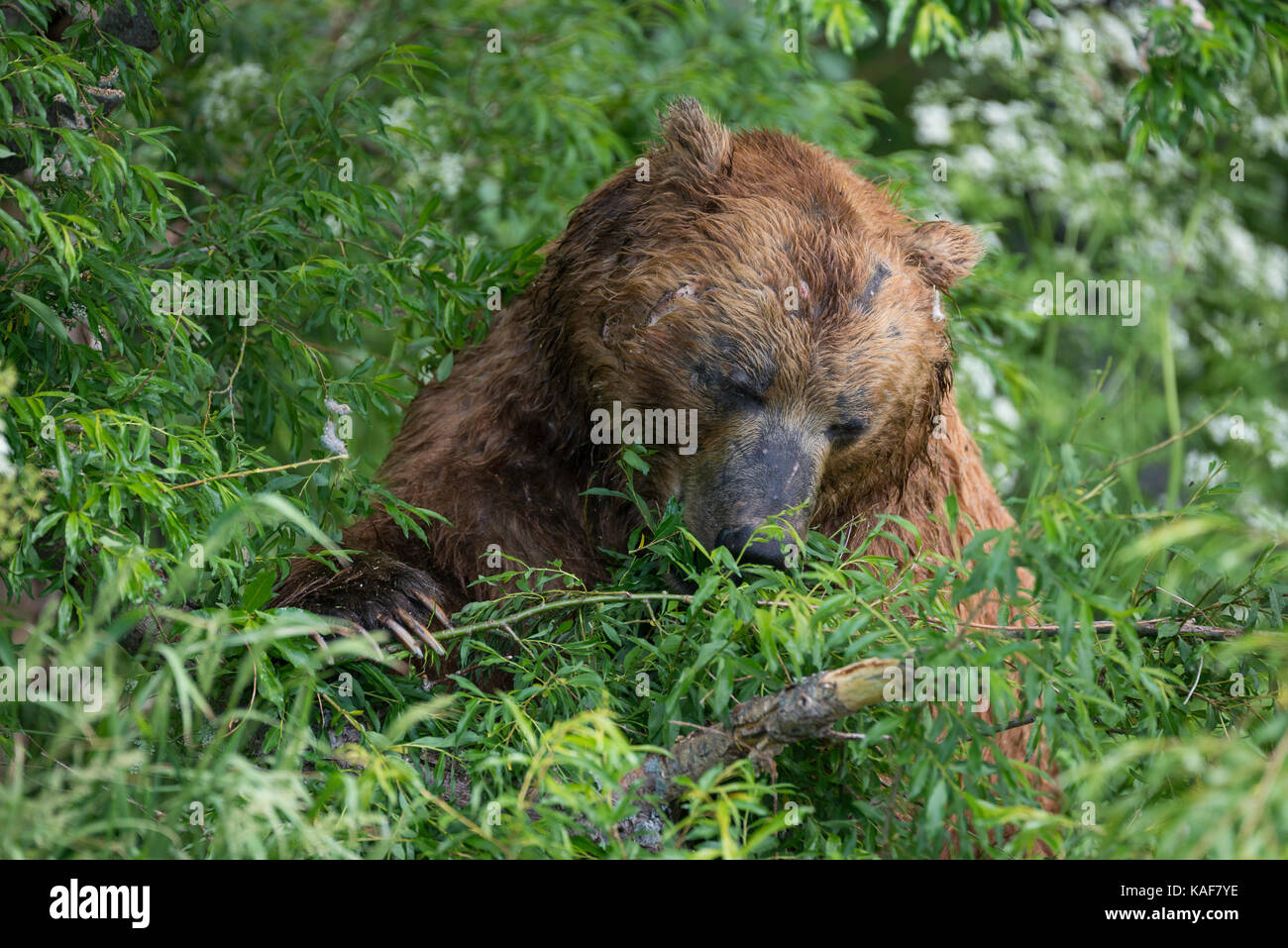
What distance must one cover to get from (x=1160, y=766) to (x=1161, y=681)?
3.72 feet

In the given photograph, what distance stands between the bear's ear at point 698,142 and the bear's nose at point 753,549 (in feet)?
4.48

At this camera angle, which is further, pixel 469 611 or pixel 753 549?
pixel 469 611

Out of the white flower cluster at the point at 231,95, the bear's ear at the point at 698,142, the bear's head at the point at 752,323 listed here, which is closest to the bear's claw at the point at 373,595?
the bear's head at the point at 752,323

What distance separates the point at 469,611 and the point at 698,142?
72.4 inches

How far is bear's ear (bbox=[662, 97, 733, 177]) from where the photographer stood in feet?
14.6

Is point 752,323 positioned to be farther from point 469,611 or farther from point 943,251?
point 469,611

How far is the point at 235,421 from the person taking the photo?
4406 mm

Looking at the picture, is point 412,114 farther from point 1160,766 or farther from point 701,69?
point 1160,766

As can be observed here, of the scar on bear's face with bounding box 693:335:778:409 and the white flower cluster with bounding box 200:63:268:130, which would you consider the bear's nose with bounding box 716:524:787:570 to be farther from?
the white flower cluster with bounding box 200:63:268:130

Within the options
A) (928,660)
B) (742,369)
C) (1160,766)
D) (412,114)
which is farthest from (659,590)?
(412,114)

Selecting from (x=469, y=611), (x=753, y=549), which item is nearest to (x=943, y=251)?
(x=753, y=549)

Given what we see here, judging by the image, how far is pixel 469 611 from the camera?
12.4 ft

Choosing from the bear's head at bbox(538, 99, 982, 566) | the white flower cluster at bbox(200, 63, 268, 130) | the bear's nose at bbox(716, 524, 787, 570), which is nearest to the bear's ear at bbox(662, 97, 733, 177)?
the bear's head at bbox(538, 99, 982, 566)
